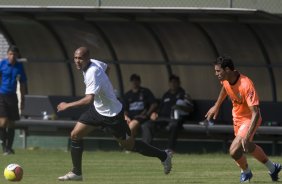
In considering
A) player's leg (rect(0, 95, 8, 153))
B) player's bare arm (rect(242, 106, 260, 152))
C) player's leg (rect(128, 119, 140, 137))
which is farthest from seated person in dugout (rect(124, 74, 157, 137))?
player's bare arm (rect(242, 106, 260, 152))

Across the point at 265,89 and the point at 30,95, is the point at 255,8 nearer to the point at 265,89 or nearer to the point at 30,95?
the point at 265,89

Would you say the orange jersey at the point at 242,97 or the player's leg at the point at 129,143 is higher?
the orange jersey at the point at 242,97

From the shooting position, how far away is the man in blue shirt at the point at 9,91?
18969 mm

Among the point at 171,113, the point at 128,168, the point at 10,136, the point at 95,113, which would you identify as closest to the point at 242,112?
the point at 95,113

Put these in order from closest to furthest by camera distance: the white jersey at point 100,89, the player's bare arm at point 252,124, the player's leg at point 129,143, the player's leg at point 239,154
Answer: the player's bare arm at point 252,124 → the player's leg at point 239,154 → the white jersey at point 100,89 → the player's leg at point 129,143

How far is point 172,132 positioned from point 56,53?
12.2 ft

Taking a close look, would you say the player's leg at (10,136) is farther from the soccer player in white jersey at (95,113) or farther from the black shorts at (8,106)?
the soccer player in white jersey at (95,113)

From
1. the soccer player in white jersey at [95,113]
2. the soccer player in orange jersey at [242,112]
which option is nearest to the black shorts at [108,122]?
the soccer player in white jersey at [95,113]

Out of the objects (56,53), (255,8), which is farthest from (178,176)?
(56,53)

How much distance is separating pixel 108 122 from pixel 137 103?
7074mm

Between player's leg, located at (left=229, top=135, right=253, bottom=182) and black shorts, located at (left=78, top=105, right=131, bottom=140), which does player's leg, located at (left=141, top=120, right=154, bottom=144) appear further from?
player's leg, located at (left=229, top=135, right=253, bottom=182)

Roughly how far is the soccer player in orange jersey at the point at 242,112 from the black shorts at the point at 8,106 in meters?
7.33

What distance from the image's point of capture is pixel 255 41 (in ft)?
66.0

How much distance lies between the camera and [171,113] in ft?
65.6
